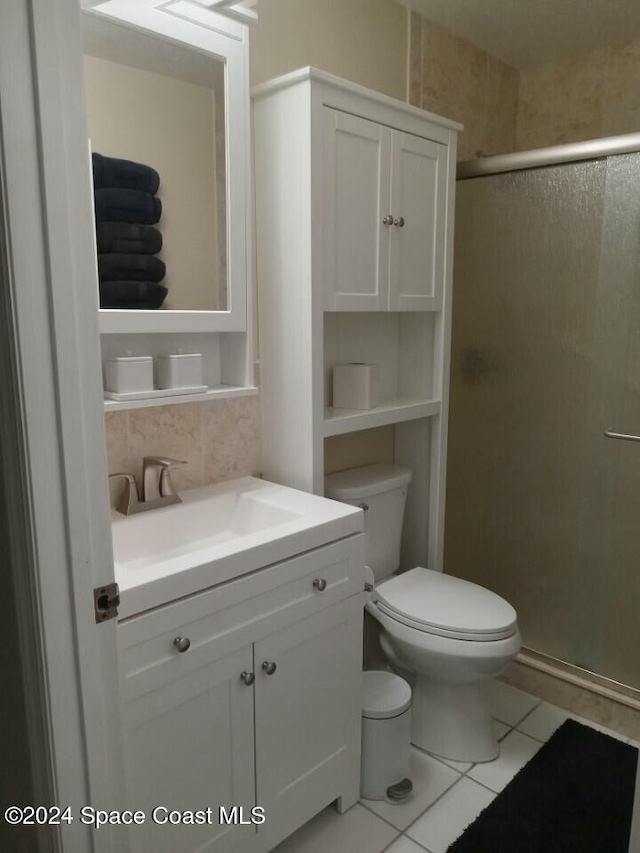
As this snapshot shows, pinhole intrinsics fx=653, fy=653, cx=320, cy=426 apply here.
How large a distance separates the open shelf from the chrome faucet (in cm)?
16

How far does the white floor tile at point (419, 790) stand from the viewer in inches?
70.1

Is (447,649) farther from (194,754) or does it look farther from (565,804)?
(194,754)

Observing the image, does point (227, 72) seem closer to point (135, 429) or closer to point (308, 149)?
point (308, 149)

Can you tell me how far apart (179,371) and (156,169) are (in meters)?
0.49

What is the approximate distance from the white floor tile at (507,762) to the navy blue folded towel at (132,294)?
163 cm

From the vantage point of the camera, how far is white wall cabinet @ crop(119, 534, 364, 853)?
4.17 feet

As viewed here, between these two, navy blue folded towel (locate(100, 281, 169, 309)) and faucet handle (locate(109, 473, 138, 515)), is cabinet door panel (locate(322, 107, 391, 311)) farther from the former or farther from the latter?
faucet handle (locate(109, 473, 138, 515))

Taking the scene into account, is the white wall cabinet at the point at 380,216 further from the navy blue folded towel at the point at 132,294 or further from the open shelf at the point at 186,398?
the navy blue folded towel at the point at 132,294

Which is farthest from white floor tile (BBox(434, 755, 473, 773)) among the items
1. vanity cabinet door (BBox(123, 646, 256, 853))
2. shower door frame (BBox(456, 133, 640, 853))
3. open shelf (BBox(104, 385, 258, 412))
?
shower door frame (BBox(456, 133, 640, 853))

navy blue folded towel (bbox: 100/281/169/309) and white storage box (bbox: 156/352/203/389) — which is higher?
navy blue folded towel (bbox: 100/281/169/309)

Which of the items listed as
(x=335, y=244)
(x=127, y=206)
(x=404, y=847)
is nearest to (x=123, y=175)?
(x=127, y=206)

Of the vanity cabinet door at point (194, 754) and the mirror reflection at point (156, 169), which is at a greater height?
the mirror reflection at point (156, 169)

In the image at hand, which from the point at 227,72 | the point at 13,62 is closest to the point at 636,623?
the point at 227,72

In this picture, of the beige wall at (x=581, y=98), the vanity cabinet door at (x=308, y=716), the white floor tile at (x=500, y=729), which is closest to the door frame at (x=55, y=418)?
the vanity cabinet door at (x=308, y=716)
